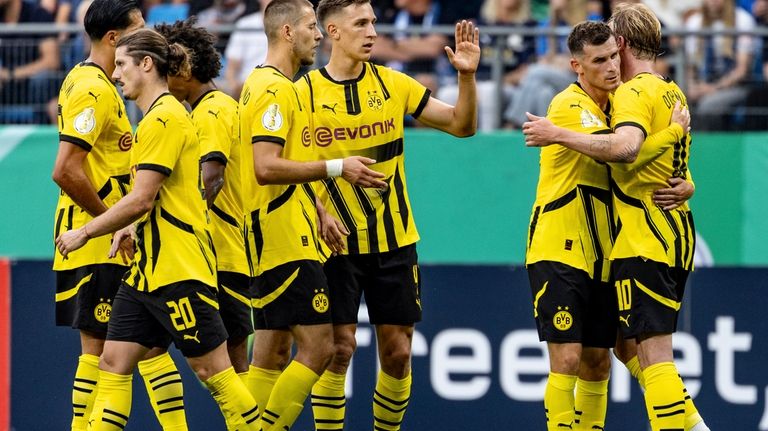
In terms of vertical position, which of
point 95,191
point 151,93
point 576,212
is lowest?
point 576,212

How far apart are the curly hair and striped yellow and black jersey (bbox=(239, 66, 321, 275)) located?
13.7 inches

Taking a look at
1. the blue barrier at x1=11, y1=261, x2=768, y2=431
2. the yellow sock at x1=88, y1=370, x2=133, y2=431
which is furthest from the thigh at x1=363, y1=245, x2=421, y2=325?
the blue barrier at x1=11, y1=261, x2=768, y2=431

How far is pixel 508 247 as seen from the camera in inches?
453

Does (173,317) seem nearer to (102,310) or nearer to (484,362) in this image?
(102,310)

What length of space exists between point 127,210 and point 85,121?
1053 millimetres

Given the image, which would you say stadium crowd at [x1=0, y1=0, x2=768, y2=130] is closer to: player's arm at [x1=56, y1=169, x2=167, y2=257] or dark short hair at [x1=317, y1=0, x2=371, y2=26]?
dark short hair at [x1=317, y1=0, x2=371, y2=26]

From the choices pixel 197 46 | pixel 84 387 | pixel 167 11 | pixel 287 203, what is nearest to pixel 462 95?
pixel 287 203

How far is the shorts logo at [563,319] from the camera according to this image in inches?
308

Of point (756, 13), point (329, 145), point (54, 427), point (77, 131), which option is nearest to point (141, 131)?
point (77, 131)

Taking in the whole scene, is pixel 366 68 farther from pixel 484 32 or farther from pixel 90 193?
pixel 484 32

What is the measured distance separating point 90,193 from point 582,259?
109 inches

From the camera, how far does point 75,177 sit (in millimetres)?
7836

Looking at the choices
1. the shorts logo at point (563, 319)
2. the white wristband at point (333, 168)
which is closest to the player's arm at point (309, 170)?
the white wristband at point (333, 168)

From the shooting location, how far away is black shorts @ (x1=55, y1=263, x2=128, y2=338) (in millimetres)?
8117
